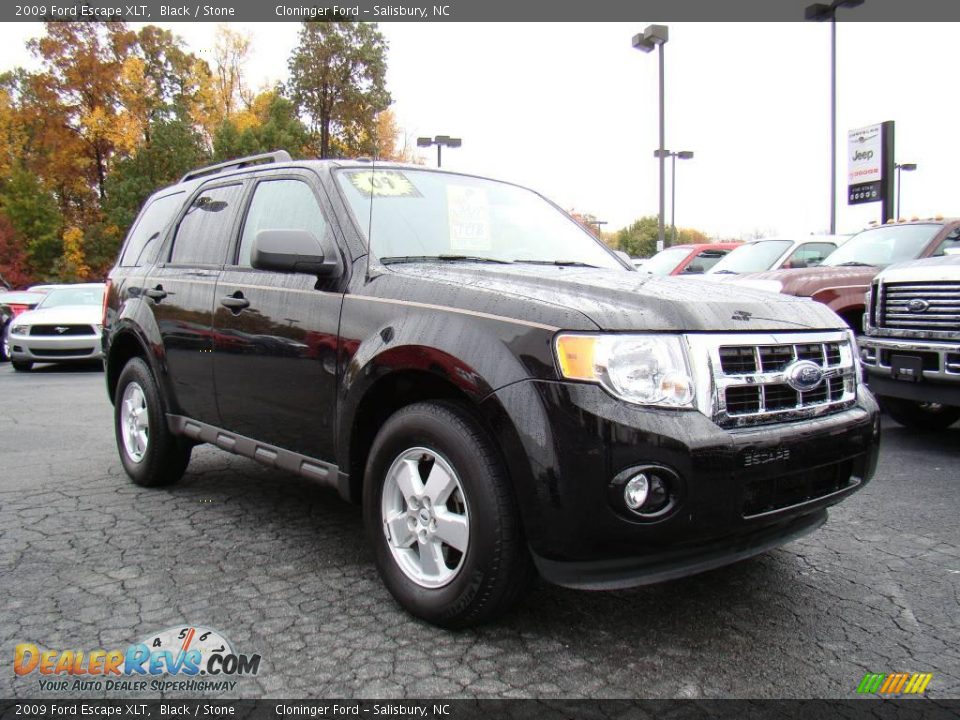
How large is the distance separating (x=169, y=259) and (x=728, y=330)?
355 centimetres

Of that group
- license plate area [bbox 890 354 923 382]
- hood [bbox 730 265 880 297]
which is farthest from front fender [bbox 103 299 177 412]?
hood [bbox 730 265 880 297]

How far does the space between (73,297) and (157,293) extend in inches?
473

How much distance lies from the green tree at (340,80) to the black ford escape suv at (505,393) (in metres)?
34.0

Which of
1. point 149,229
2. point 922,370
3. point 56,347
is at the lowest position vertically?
point 56,347

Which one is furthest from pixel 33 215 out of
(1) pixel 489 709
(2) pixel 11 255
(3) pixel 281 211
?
(1) pixel 489 709

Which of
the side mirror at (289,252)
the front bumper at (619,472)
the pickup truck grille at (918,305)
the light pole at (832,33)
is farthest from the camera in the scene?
the light pole at (832,33)

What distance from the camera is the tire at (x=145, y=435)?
4871 millimetres

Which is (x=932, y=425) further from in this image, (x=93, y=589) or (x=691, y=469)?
(x=93, y=589)

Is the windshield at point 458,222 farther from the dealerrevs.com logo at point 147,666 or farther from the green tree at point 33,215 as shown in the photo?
the green tree at point 33,215

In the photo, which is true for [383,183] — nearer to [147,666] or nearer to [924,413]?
[147,666]

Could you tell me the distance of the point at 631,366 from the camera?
2.65 metres

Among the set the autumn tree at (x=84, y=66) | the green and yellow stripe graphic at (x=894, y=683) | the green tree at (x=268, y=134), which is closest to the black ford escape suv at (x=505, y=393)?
the green and yellow stripe graphic at (x=894, y=683)

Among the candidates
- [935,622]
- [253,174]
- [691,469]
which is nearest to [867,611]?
[935,622]

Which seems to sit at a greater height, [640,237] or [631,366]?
[640,237]
